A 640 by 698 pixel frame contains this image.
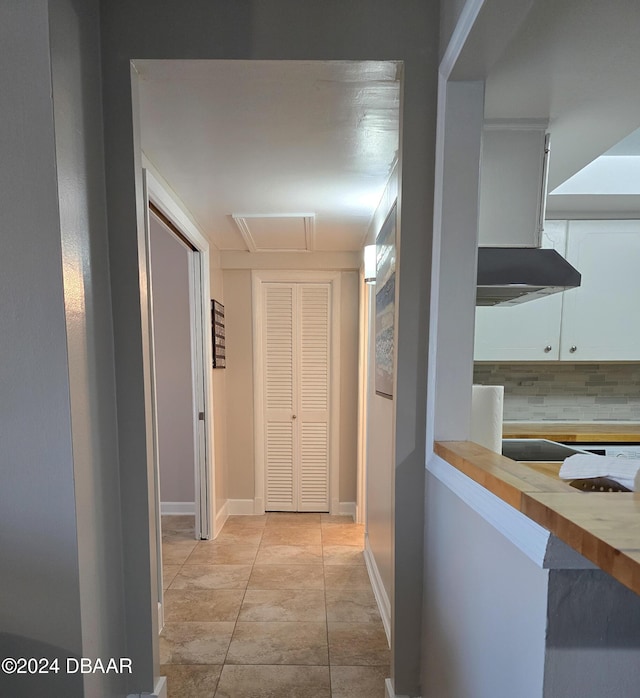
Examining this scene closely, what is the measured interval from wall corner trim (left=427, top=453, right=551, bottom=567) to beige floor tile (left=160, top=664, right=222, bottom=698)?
1.30 m

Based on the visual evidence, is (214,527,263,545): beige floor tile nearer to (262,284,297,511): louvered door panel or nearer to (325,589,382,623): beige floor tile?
(262,284,297,511): louvered door panel

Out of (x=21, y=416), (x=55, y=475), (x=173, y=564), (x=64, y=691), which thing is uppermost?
(x=21, y=416)

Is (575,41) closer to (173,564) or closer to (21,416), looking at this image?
(21,416)

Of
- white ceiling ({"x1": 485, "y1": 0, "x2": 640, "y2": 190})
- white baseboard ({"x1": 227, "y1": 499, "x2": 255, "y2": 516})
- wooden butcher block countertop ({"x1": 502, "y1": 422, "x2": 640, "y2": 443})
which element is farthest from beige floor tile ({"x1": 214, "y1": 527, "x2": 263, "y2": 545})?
white ceiling ({"x1": 485, "y1": 0, "x2": 640, "y2": 190})

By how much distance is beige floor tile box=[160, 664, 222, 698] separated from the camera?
1.54m

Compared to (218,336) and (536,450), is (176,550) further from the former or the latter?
(536,450)

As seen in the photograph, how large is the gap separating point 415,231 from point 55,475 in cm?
125

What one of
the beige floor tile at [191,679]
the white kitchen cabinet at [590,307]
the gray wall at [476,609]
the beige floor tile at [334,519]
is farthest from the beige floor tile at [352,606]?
the white kitchen cabinet at [590,307]

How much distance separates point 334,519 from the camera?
3287 mm

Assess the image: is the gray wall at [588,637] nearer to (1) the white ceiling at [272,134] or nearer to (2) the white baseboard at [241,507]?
(1) the white ceiling at [272,134]

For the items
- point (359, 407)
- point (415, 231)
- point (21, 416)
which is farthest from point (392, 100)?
point (359, 407)

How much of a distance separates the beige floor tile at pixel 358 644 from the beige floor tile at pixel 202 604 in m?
0.52

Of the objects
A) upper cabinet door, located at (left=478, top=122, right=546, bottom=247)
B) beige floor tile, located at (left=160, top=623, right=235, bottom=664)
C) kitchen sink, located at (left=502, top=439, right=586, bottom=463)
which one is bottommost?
beige floor tile, located at (left=160, top=623, right=235, bottom=664)

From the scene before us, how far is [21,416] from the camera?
3.44ft
